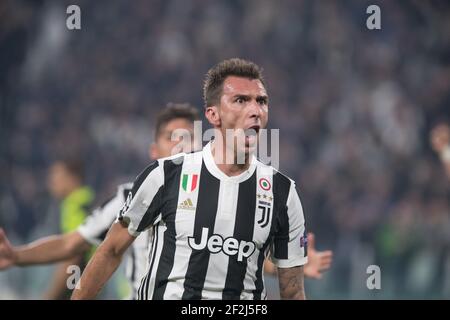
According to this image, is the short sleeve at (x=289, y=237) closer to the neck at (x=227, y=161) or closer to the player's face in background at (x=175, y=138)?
the neck at (x=227, y=161)

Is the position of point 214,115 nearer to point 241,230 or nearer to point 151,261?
point 241,230

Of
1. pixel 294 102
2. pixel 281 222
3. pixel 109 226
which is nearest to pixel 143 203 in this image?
pixel 281 222

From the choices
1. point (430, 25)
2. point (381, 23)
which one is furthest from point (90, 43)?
point (430, 25)

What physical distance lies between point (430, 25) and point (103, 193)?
6.31 metres

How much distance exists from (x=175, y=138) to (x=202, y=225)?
1775mm

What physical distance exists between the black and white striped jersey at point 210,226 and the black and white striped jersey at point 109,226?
1488mm

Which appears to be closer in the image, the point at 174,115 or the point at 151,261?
the point at 151,261

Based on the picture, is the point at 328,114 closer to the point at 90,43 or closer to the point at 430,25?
the point at 430,25

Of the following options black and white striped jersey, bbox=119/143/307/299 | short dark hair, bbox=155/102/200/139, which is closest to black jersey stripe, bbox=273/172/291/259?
black and white striped jersey, bbox=119/143/307/299

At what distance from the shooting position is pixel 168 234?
372cm

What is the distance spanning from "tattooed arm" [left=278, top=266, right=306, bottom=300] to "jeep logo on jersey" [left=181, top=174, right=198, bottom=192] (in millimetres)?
557

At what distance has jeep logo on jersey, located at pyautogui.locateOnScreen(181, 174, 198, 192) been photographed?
3.78 meters

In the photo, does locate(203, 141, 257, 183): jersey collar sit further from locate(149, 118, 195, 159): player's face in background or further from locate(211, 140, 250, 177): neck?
locate(149, 118, 195, 159): player's face in background

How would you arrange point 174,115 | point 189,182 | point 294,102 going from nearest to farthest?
point 189,182 → point 174,115 → point 294,102
